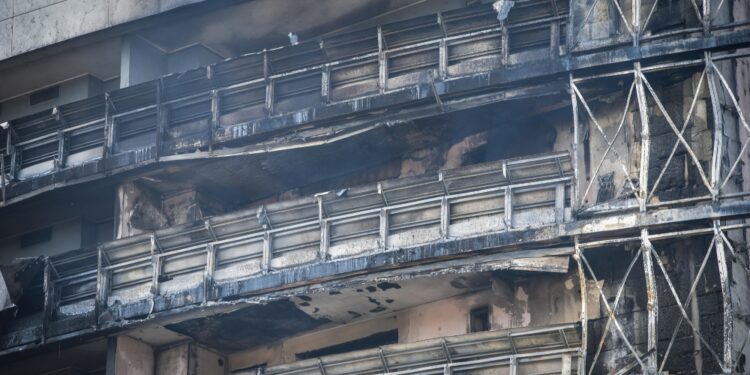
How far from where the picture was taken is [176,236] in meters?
36.7

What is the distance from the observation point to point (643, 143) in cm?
3216

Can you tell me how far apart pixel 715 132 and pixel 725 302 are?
3315 mm

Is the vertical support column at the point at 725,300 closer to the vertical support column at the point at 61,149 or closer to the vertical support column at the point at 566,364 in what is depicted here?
the vertical support column at the point at 566,364

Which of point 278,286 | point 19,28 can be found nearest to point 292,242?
point 278,286

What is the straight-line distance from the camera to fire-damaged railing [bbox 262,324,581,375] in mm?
32438

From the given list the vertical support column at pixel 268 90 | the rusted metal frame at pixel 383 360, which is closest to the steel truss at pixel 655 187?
the rusted metal frame at pixel 383 360

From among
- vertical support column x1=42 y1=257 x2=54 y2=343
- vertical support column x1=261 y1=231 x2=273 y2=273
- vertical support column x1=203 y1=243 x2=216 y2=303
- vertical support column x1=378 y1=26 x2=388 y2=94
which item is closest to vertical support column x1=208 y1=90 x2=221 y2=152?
vertical support column x1=203 y1=243 x2=216 y2=303

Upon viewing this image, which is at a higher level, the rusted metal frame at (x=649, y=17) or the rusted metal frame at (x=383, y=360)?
the rusted metal frame at (x=649, y=17)

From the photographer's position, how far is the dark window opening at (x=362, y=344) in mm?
36781

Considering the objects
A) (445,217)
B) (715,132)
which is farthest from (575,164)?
(445,217)

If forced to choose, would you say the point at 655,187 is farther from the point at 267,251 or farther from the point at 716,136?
the point at 267,251

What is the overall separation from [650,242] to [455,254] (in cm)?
400

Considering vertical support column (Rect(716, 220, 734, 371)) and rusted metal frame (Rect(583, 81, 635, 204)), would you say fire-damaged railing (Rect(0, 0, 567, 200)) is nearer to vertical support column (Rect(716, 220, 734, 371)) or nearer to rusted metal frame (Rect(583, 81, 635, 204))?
rusted metal frame (Rect(583, 81, 635, 204))

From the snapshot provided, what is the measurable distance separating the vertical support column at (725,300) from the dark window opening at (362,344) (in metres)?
8.09
